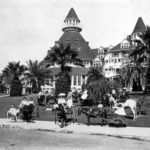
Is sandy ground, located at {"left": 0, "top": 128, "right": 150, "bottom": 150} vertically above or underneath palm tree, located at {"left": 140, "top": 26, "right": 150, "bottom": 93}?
underneath

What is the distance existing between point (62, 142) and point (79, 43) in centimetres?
6775

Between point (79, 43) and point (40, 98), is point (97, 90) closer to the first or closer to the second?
point (40, 98)

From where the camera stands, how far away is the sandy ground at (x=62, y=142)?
42.5 feet

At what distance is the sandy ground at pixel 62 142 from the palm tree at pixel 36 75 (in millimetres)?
44814

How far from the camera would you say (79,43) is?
81.0m

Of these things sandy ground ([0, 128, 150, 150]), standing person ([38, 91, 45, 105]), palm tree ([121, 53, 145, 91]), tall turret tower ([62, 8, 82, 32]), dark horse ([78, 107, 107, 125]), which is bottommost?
sandy ground ([0, 128, 150, 150])

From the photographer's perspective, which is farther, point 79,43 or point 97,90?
point 79,43

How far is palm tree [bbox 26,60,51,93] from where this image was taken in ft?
201

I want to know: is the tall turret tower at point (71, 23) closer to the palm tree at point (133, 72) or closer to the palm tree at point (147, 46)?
the palm tree at point (133, 72)

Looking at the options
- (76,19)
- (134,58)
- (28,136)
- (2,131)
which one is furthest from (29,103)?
(76,19)

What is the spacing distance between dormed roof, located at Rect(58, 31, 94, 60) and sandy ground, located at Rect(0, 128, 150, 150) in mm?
61008

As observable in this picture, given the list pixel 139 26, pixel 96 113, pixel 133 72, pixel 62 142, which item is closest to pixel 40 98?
pixel 96 113

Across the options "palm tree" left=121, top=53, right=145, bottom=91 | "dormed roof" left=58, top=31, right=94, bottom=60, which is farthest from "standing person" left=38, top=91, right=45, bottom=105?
"dormed roof" left=58, top=31, right=94, bottom=60

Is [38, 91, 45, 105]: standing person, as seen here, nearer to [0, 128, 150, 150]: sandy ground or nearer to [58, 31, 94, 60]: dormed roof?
[0, 128, 150, 150]: sandy ground
